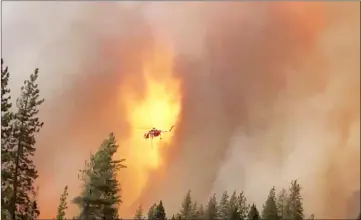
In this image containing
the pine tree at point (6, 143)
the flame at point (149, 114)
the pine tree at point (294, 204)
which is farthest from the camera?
the pine tree at point (294, 204)

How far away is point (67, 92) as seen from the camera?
259cm

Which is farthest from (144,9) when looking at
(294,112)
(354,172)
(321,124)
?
(354,172)

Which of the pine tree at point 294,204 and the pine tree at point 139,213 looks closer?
the pine tree at point 139,213

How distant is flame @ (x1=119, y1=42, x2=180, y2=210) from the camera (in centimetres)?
264

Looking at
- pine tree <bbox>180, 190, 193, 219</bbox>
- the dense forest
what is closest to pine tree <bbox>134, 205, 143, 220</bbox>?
the dense forest

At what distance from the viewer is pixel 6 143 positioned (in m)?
2.58

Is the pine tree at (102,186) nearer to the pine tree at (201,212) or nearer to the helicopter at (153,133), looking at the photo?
the helicopter at (153,133)

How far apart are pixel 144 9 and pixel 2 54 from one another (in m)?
0.81

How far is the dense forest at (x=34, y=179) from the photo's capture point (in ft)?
8.39

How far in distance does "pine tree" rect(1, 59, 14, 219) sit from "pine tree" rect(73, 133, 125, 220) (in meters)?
0.36

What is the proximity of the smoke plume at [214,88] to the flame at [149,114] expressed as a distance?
0.04 meters

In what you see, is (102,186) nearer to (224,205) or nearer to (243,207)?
(224,205)

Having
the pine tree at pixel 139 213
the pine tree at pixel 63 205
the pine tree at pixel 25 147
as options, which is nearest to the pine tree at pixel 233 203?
the pine tree at pixel 139 213

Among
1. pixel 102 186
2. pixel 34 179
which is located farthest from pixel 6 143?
pixel 102 186
